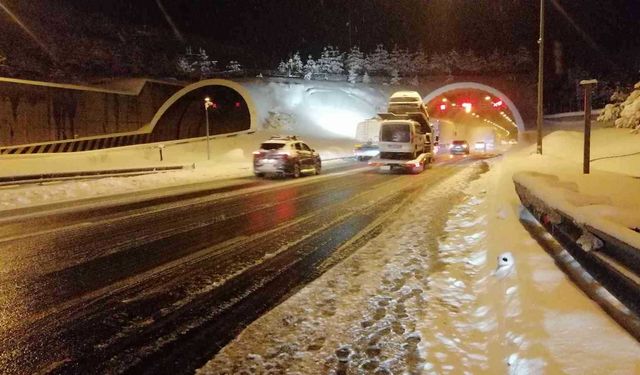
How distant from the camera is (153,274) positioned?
7.30 metres

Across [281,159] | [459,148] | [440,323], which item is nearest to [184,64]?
[459,148]

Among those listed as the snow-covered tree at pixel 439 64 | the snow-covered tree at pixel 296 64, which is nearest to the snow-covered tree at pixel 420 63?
the snow-covered tree at pixel 439 64

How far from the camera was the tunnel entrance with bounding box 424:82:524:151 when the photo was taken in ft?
189

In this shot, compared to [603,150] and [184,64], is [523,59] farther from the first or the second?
[603,150]

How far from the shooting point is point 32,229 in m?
11.0

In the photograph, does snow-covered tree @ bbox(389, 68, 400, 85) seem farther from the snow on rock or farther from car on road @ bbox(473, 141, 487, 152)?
the snow on rock

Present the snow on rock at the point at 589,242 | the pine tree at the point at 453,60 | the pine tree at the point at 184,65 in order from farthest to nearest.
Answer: the pine tree at the point at 453,60
the pine tree at the point at 184,65
the snow on rock at the point at 589,242

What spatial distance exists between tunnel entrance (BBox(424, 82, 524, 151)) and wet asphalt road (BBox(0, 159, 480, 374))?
42873 mm

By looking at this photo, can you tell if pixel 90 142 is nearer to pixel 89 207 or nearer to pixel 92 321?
pixel 89 207

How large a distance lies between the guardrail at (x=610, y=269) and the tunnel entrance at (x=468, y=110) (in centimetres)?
4697

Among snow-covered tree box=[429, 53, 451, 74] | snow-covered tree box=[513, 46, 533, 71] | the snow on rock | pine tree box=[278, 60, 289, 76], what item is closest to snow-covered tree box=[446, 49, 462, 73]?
snow-covered tree box=[429, 53, 451, 74]

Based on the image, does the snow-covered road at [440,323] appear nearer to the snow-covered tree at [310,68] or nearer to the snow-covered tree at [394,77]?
the snow-covered tree at [310,68]

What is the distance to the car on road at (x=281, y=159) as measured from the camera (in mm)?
24062

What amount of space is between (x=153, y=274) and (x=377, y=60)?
2802 inches
